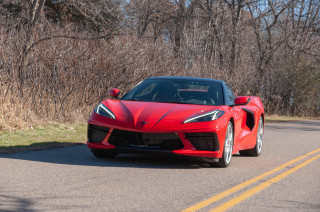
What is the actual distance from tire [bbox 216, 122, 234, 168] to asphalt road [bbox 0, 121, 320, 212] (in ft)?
0.37

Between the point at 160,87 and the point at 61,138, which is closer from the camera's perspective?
the point at 160,87

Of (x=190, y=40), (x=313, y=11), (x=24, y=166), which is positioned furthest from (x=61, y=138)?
(x=313, y=11)

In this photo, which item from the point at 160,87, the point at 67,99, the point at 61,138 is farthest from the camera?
the point at 67,99

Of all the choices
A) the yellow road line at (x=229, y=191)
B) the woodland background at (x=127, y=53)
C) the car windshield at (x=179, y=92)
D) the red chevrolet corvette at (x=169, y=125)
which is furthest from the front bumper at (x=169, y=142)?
the woodland background at (x=127, y=53)

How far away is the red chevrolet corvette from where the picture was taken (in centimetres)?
747

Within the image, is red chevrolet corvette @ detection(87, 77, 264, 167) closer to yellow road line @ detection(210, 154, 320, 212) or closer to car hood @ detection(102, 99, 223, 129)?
car hood @ detection(102, 99, 223, 129)

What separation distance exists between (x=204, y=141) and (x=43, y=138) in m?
4.52

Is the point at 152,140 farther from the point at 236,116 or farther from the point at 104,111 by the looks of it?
the point at 236,116

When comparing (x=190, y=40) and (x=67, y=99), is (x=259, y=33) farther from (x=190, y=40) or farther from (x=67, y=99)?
(x=67, y=99)

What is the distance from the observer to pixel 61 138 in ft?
36.4

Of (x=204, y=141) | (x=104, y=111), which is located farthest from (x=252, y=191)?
(x=104, y=111)

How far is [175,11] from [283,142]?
27249 mm

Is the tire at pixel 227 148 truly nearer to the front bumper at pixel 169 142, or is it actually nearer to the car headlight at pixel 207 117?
the front bumper at pixel 169 142

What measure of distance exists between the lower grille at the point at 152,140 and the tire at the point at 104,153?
34 cm
